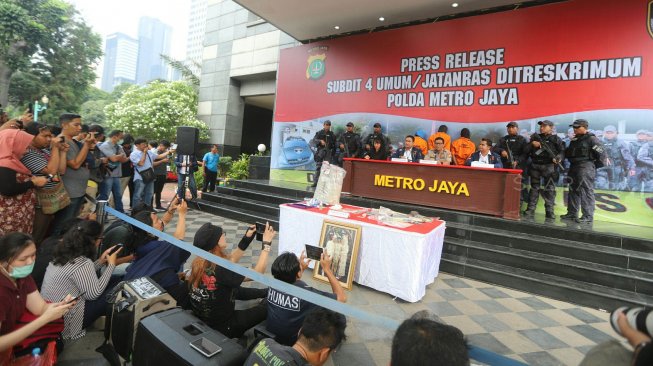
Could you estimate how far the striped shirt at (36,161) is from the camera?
3268 millimetres

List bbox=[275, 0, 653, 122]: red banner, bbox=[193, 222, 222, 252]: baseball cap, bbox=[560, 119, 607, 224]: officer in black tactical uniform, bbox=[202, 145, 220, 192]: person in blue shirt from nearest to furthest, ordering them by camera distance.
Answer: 1. bbox=[193, 222, 222, 252]: baseball cap
2. bbox=[560, 119, 607, 224]: officer in black tactical uniform
3. bbox=[275, 0, 653, 122]: red banner
4. bbox=[202, 145, 220, 192]: person in blue shirt

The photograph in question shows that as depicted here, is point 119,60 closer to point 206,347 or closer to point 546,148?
point 546,148

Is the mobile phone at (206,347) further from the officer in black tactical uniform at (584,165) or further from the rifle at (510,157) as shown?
the rifle at (510,157)

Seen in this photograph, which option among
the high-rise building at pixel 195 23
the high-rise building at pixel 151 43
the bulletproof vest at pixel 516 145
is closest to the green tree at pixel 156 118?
the bulletproof vest at pixel 516 145

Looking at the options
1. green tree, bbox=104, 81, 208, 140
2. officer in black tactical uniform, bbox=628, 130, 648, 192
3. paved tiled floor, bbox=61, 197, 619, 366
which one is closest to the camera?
paved tiled floor, bbox=61, 197, 619, 366

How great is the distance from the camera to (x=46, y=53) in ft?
63.7

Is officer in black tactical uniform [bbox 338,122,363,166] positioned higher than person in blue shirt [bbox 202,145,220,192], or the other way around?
officer in black tactical uniform [bbox 338,122,363,166]

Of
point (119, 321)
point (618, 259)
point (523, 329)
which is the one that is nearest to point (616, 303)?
point (618, 259)

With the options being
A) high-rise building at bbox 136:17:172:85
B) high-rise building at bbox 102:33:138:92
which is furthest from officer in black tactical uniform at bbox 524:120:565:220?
high-rise building at bbox 136:17:172:85

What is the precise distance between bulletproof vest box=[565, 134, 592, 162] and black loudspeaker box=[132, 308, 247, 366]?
5957 mm

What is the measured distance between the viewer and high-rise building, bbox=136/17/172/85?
116250 millimetres

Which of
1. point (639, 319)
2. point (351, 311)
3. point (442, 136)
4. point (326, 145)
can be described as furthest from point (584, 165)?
point (351, 311)

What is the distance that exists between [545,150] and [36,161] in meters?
7.10

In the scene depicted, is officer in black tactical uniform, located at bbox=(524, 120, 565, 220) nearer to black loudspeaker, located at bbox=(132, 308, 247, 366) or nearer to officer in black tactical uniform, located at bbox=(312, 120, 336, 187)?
officer in black tactical uniform, located at bbox=(312, 120, 336, 187)
